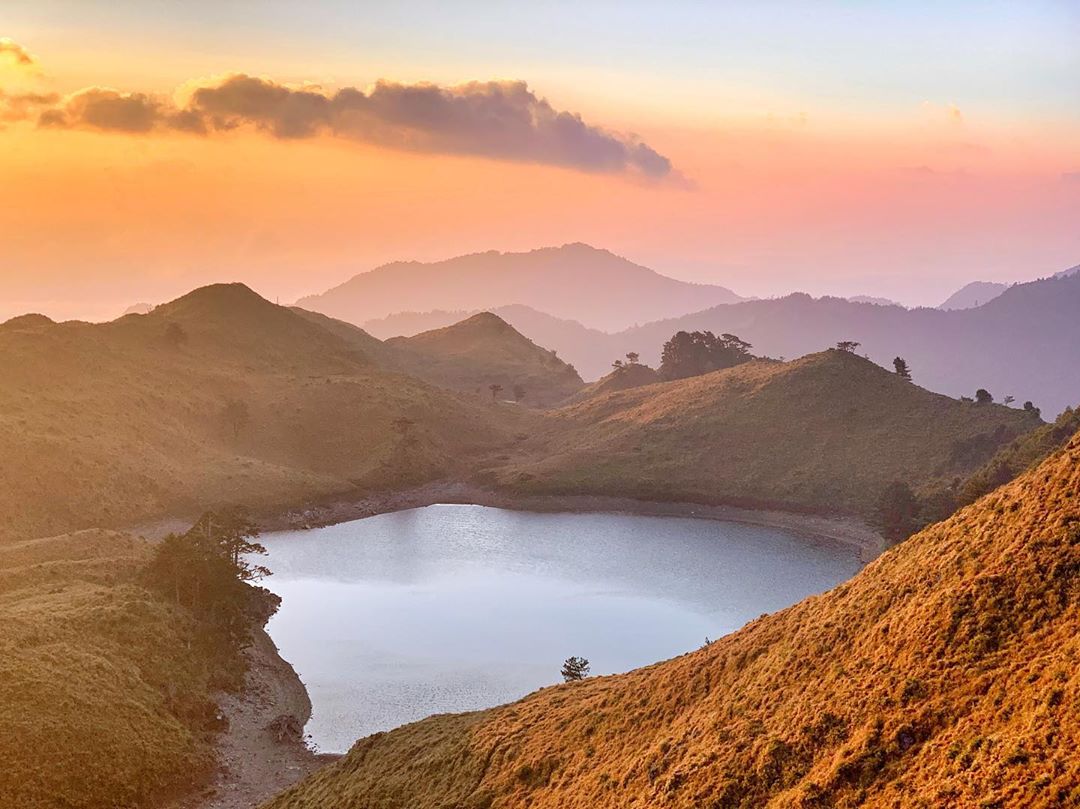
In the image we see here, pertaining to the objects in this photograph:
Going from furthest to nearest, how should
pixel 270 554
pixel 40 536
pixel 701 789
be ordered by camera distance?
1. pixel 270 554
2. pixel 40 536
3. pixel 701 789

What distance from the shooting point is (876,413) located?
131125 millimetres

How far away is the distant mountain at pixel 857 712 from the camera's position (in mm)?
21469

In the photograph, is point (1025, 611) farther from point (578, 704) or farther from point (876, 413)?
point (876, 413)

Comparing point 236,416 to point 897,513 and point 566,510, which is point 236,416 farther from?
point 897,513

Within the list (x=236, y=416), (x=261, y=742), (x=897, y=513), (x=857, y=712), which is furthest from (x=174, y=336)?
(x=857, y=712)

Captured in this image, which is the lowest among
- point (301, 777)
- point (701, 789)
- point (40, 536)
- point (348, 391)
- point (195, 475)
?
point (301, 777)

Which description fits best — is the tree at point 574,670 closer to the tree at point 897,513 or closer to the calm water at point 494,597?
the calm water at point 494,597

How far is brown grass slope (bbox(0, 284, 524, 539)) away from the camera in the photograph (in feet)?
319

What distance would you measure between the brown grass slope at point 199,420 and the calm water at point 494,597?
16.8 metres

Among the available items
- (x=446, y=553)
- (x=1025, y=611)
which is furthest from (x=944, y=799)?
(x=446, y=553)

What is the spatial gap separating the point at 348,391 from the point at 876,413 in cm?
8976

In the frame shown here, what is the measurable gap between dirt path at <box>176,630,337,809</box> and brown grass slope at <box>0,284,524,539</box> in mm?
41937

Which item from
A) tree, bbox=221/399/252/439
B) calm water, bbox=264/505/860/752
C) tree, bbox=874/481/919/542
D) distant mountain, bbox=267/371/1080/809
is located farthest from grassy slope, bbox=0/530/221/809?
tree, bbox=874/481/919/542

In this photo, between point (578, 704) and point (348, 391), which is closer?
point (578, 704)
